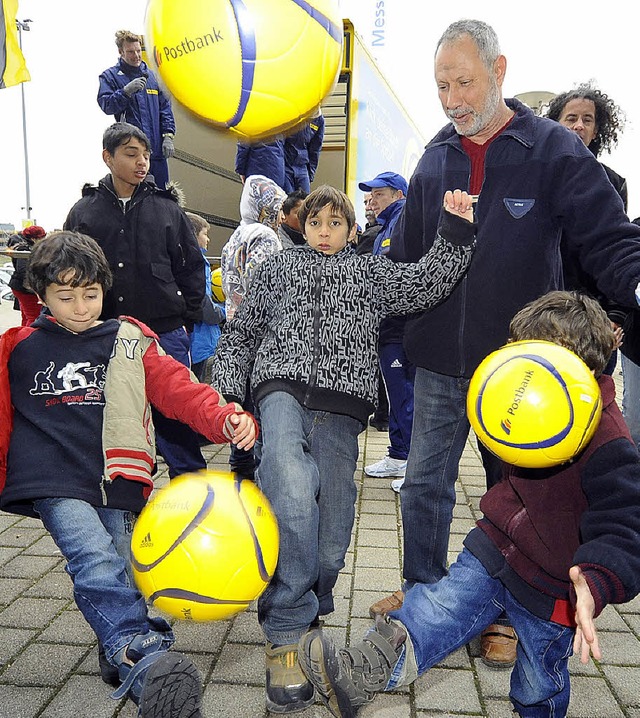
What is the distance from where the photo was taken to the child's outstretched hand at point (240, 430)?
242 cm

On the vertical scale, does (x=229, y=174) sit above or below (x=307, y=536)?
above

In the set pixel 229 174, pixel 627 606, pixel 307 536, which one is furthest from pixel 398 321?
pixel 229 174

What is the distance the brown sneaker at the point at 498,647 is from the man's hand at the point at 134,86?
5459 mm

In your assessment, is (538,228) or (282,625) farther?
(538,228)

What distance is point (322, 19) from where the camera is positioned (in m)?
2.20

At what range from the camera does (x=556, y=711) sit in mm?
2115

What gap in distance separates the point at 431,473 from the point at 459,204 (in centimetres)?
111

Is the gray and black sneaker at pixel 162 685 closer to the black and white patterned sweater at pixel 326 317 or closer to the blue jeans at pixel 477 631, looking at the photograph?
the blue jeans at pixel 477 631

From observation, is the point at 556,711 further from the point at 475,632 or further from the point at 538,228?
the point at 538,228

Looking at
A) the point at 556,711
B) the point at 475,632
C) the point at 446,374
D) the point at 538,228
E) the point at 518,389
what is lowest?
the point at 556,711

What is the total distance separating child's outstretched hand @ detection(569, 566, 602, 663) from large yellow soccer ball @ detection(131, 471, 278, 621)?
915 mm

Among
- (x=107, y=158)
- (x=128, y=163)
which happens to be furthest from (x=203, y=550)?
(x=107, y=158)

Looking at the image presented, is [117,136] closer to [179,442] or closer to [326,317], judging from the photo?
[179,442]

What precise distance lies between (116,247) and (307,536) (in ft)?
8.10
